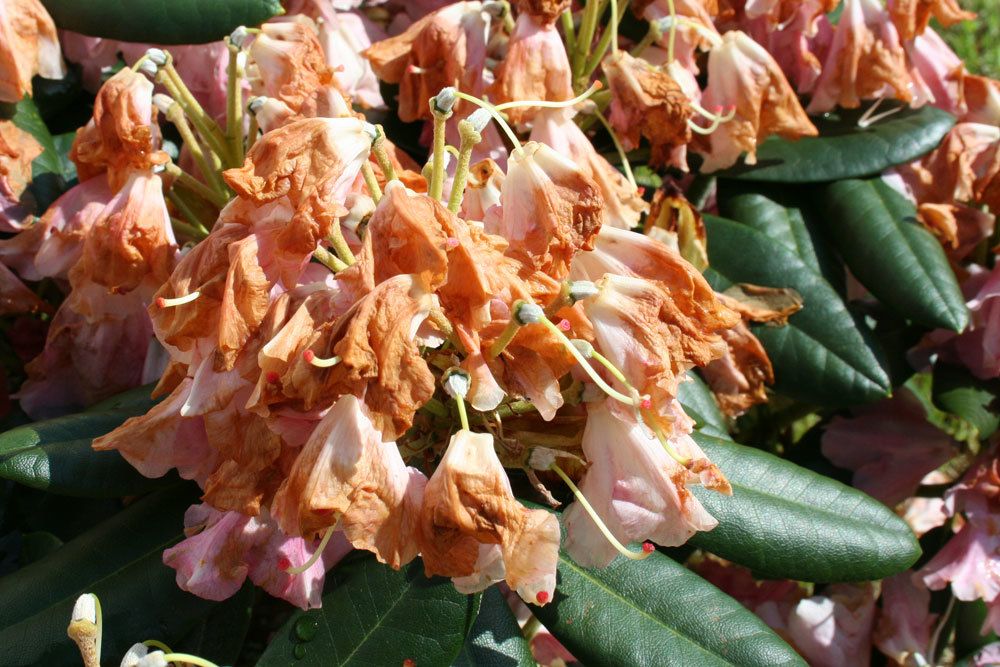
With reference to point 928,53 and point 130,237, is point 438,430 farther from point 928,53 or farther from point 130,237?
point 928,53

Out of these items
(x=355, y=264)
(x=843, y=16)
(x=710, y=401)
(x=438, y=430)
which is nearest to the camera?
(x=355, y=264)

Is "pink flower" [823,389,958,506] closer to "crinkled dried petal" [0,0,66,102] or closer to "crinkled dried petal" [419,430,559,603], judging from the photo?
"crinkled dried petal" [419,430,559,603]

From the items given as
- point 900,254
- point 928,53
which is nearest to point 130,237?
point 900,254

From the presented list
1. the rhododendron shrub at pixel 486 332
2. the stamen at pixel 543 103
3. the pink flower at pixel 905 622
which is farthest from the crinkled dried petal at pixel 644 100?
the pink flower at pixel 905 622

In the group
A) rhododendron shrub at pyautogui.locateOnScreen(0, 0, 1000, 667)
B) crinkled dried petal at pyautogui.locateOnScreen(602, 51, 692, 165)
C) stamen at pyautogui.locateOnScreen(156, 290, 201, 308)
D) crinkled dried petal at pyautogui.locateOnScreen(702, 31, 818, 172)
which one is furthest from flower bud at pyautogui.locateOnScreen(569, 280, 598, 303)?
crinkled dried petal at pyautogui.locateOnScreen(702, 31, 818, 172)

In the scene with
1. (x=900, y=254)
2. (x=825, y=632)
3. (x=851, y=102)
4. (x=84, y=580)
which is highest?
(x=851, y=102)


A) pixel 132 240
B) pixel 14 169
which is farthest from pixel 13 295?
pixel 132 240

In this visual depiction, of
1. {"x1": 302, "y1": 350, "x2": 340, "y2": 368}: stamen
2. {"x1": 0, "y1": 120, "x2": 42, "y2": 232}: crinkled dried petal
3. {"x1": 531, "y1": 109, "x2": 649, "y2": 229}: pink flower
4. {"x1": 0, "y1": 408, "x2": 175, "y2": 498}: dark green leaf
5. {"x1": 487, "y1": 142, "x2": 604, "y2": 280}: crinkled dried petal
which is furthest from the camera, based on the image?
{"x1": 0, "y1": 120, "x2": 42, "y2": 232}: crinkled dried petal
